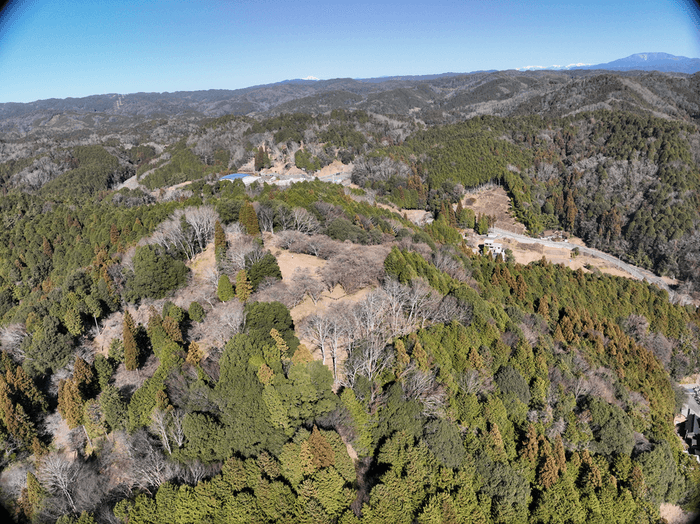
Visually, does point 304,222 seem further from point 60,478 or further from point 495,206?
point 495,206

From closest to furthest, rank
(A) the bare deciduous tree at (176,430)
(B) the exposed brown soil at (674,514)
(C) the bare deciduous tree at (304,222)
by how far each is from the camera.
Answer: (A) the bare deciduous tree at (176,430), (B) the exposed brown soil at (674,514), (C) the bare deciduous tree at (304,222)

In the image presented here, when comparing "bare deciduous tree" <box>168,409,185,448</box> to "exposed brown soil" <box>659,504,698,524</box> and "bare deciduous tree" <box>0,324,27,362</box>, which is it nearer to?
"bare deciduous tree" <box>0,324,27,362</box>

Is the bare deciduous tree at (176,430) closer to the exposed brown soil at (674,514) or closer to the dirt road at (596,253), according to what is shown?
the exposed brown soil at (674,514)

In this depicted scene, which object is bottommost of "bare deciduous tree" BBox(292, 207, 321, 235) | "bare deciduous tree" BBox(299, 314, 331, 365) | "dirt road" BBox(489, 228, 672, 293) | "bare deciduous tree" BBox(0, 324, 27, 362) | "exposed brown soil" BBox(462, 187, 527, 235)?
"dirt road" BBox(489, 228, 672, 293)

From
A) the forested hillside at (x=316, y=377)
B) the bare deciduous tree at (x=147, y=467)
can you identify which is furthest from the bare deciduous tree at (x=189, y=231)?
the bare deciduous tree at (x=147, y=467)

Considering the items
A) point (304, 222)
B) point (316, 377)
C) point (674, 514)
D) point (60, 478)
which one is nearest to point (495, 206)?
point (304, 222)

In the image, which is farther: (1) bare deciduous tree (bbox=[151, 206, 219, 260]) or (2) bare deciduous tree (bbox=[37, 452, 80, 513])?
(1) bare deciduous tree (bbox=[151, 206, 219, 260])

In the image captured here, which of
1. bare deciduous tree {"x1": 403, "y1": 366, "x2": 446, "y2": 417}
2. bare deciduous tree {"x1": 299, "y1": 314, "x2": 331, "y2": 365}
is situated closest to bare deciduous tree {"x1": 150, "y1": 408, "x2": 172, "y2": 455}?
bare deciduous tree {"x1": 299, "y1": 314, "x2": 331, "y2": 365}

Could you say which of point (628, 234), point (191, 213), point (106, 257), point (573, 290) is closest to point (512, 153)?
point (628, 234)

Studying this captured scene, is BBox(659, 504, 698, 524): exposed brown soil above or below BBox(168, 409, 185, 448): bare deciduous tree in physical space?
below
